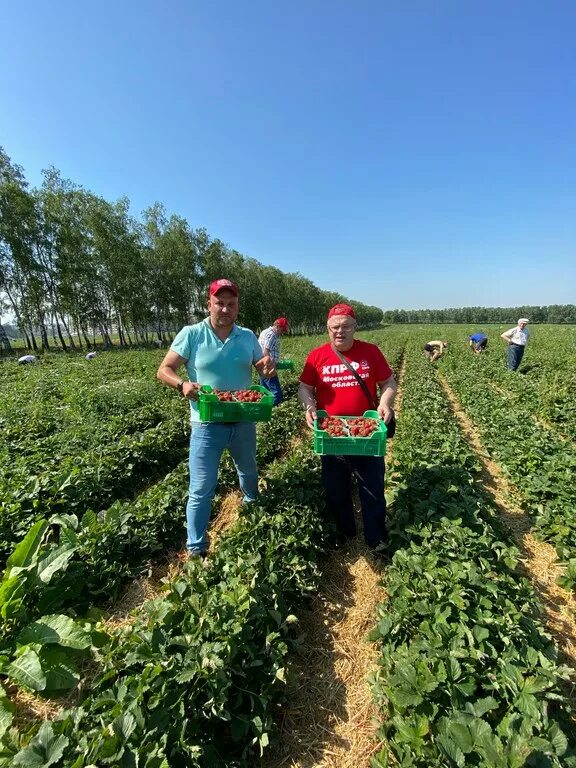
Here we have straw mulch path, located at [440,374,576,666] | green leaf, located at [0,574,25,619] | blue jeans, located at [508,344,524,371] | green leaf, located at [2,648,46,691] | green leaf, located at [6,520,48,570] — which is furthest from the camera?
blue jeans, located at [508,344,524,371]

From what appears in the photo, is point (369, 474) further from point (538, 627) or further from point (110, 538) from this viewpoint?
point (110, 538)

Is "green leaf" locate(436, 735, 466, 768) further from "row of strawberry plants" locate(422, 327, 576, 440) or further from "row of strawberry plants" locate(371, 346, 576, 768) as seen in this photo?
"row of strawberry plants" locate(422, 327, 576, 440)

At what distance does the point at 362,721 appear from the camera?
2.66 m

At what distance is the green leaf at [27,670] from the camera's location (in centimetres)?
237

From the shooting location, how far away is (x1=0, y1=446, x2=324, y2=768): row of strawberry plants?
76.4 inches

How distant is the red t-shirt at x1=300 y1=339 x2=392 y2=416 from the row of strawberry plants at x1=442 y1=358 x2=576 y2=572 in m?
2.90

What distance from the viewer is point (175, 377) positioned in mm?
3721

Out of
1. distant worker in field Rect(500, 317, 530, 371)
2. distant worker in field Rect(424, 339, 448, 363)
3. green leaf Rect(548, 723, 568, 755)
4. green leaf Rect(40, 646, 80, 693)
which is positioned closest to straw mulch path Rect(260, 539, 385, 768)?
green leaf Rect(548, 723, 568, 755)

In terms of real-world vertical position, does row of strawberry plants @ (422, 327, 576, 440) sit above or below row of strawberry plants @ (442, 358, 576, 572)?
below

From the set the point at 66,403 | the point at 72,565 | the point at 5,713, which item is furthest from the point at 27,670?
the point at 66,403

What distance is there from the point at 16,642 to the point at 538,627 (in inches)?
159

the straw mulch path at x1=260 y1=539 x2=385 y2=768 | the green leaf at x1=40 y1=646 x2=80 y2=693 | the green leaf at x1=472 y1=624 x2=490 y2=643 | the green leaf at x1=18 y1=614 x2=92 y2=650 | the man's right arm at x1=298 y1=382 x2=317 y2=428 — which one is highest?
the man's right arm at x1=298 y1=382 x2=317 y2=428

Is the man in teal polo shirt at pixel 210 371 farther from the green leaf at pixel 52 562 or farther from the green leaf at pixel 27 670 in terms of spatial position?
the green leaf at pixel 27 670

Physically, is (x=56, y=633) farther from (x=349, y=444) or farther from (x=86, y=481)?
(x=86, y=481)
